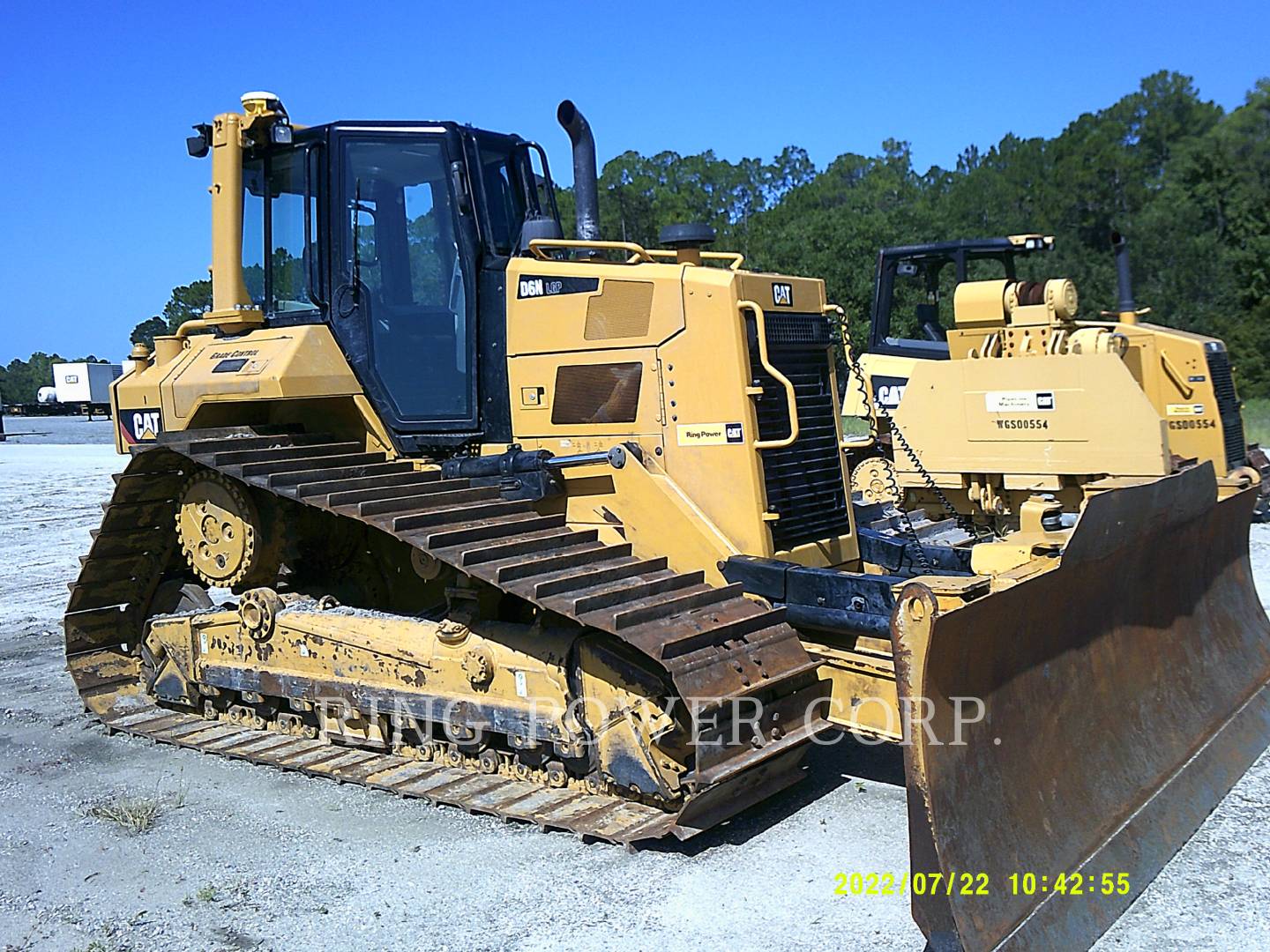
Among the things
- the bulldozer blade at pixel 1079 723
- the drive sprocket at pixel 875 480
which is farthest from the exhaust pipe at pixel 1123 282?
the bulldozer blade at pixel 1079 723

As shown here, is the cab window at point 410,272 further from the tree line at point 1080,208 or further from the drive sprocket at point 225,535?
the tree line at point 1080,208

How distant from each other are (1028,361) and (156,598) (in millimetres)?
6921

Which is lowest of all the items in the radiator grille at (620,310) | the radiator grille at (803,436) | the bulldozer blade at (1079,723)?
the bulldozer blade at (1079,723)

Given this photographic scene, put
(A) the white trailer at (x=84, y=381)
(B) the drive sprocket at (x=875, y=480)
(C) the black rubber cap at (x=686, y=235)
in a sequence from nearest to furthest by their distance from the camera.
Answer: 1. (C) the black rubber cap at (x=686, y=235)
2. (B) the drive sprocket at (x=875, y=480)
3. (A) the white trailer at (x=84, y=381)

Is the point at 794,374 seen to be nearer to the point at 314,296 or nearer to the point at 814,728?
the point at 814,728

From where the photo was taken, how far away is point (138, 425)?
6.84 meters

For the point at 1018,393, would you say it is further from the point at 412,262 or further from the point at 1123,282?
the point at 412,262

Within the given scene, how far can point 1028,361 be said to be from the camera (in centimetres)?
980

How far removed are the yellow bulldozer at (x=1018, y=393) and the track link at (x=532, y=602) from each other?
2926mm

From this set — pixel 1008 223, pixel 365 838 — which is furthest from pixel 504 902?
pixel 1008 223

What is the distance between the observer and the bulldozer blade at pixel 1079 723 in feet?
12.7

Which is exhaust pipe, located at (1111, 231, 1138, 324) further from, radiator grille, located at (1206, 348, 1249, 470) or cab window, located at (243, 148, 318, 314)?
cab window, located at (243, 148, 318, 314)

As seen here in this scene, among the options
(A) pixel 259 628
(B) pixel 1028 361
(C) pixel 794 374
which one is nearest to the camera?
(C) pixel 794 374

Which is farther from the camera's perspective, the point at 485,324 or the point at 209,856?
the point at 485,324
